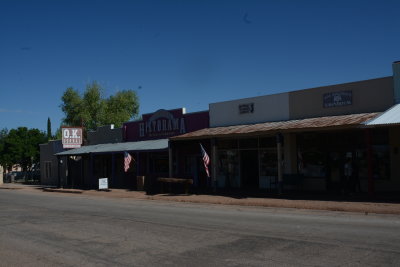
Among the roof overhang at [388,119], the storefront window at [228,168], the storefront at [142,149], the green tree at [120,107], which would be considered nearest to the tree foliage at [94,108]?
the green tree at [120,107]

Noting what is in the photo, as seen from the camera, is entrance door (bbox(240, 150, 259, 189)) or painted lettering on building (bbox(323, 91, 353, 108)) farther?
entrance door (bbox(240, 150, 259, 189))

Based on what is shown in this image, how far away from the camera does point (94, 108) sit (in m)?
62.2

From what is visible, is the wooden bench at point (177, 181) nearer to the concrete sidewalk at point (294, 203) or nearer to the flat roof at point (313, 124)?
the concrete sidewalk at point (294, 203)

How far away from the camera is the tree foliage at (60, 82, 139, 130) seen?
61562 mm

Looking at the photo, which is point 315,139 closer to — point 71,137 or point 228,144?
point 228,144

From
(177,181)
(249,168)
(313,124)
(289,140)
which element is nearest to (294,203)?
(313,124)

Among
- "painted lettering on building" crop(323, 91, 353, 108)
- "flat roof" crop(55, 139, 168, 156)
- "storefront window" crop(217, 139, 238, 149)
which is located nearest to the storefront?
"flat roof" crop(55, 139, 168, 156)

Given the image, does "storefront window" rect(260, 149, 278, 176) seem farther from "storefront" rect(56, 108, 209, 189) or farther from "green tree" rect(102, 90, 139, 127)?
"green tree" rect(102, 90, 139, 127)

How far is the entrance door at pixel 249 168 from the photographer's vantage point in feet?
77.6

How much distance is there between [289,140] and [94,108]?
45163 mm

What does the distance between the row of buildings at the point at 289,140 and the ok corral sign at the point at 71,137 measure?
13.0ft

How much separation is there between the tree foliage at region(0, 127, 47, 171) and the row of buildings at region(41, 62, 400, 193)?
89.5 feet

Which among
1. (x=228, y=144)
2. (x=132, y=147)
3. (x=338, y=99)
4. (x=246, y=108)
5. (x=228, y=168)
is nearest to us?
(x=338, y=99)

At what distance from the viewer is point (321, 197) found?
1794cm
